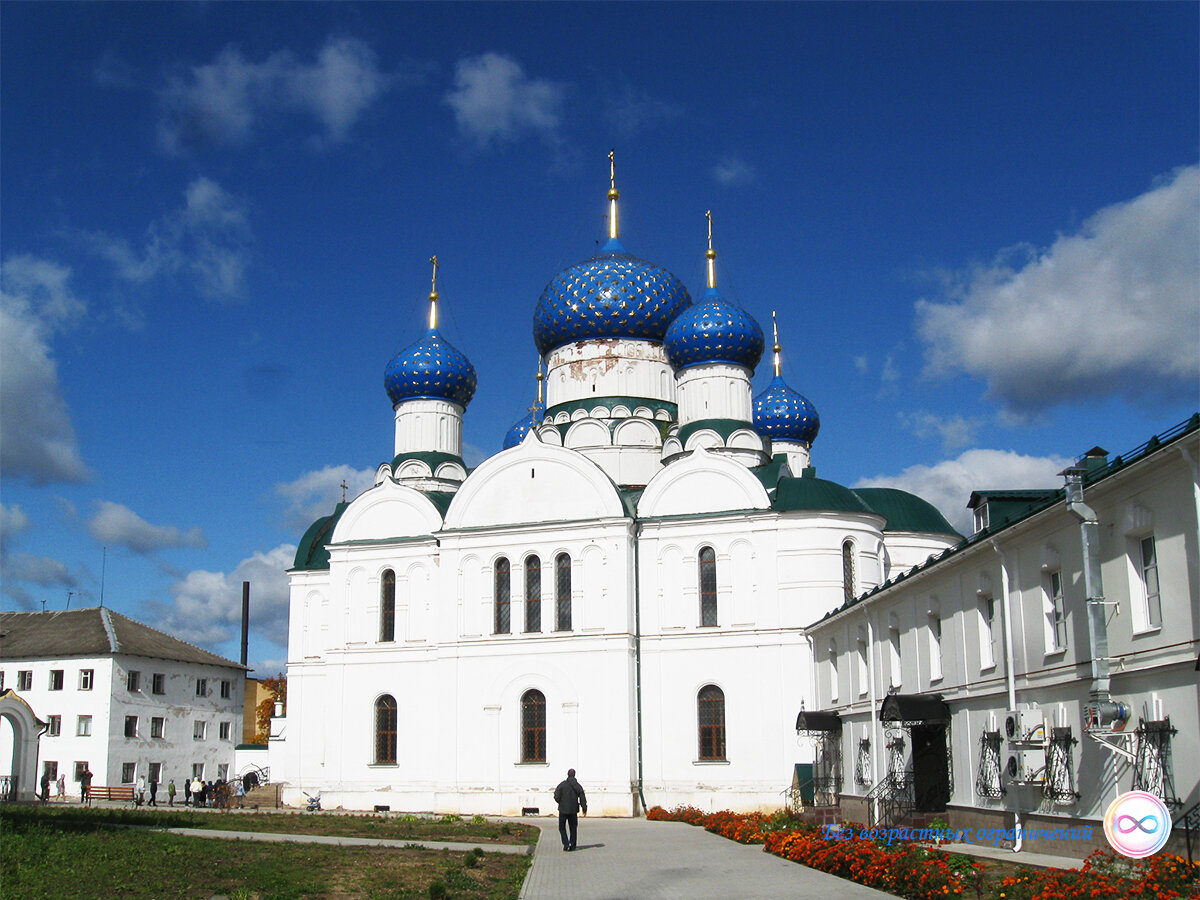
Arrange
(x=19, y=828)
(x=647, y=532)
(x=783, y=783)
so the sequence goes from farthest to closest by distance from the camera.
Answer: (x=647, y=532) → (x=783, y=783) → (x=19, y=828)

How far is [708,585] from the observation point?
1094 inches

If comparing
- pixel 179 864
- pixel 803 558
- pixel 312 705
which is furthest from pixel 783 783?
pixel 179 864

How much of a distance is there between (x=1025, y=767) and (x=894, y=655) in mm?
6169

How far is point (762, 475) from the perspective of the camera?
96.1 ft

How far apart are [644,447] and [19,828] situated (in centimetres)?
1951

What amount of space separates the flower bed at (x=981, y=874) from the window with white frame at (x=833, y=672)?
900cm

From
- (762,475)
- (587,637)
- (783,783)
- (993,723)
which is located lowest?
(783,783)

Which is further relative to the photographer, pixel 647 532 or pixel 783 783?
pixel 647 532

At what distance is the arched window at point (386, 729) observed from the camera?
29.4 meters

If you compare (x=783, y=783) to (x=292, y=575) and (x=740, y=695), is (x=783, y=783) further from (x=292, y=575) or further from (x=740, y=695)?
(x=292, y=575)

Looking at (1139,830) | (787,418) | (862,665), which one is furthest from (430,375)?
(1139,830)

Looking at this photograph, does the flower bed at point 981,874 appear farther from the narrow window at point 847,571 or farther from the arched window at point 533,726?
the arched window at point 533,726

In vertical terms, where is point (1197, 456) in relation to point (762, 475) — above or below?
below

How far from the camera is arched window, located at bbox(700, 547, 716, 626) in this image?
27625 millimetres
